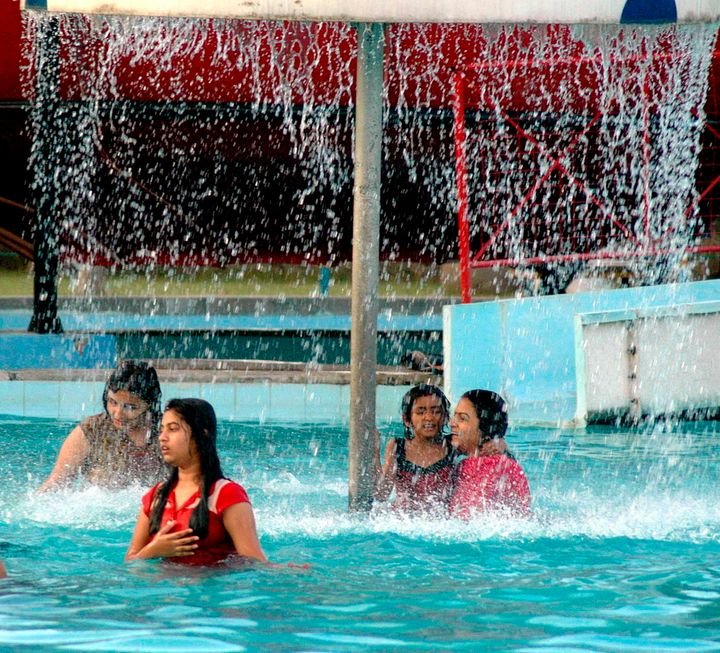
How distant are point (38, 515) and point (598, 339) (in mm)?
4128

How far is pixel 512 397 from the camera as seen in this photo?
8750mm

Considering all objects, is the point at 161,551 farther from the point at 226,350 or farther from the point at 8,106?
the point at 8,106

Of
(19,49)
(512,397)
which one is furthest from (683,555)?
(19,49)

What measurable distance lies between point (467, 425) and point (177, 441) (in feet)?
4.40

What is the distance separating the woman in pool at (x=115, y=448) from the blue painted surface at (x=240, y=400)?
279 centimetres

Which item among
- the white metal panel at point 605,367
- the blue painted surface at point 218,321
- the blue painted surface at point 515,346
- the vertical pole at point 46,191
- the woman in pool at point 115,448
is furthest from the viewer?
the blue painted surface at point 218,321

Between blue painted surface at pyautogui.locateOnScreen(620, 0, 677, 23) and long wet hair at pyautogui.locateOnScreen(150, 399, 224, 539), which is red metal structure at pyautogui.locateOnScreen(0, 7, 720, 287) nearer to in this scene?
blue painted surface at pyautogui.locateOnScreen(620, 0, 677, 23)

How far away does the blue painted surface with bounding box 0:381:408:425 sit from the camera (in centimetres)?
847

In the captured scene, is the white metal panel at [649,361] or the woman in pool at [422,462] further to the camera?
the white metal panel at [649,361]

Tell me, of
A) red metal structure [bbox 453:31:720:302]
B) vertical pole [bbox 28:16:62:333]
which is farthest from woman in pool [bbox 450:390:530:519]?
red metal structure [bbox 453:31:720:302]

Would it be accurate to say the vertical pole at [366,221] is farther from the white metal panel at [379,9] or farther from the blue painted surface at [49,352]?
the blue painted surface at [49,352]

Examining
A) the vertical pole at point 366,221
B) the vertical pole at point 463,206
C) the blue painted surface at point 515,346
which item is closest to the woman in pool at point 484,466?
the vertical pole at point 366,221

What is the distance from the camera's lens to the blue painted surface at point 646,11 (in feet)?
14.3

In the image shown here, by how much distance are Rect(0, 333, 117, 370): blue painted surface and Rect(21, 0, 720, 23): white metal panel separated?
572 centimetres
